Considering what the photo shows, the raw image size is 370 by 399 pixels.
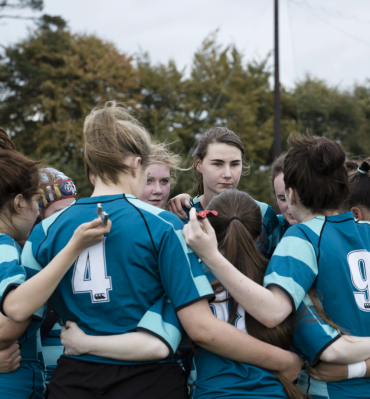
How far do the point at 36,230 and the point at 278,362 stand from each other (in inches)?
53.8

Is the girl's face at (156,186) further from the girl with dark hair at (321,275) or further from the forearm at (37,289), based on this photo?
the forearm at (37,289)

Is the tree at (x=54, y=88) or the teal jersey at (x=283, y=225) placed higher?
the tree at (x=54, y=88)

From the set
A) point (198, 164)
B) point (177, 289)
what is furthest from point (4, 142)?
point (198, 164)

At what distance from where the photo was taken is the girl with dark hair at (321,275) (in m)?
1.99

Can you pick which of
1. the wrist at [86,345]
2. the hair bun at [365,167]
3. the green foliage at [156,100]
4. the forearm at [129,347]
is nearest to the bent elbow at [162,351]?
the forearm at [129,347]

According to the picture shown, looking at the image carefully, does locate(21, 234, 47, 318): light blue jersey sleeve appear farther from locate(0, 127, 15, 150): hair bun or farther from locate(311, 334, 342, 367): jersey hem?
locate(311, 334, 342, 367): jersey hem

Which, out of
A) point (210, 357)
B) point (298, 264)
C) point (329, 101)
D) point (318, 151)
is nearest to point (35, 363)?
point (210, 357)

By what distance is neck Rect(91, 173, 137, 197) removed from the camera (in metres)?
2.11

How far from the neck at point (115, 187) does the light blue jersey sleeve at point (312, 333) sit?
1.07m

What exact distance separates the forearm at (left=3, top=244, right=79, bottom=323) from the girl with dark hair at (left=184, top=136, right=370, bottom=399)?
57 cm

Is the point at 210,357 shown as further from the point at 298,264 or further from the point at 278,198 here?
the point at 278,198

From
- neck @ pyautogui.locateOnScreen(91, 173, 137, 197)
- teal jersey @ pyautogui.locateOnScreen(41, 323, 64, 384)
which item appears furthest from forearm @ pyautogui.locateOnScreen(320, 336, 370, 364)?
teal jersey @ pyautogui.locateOnScreen(41, 323, 64, 384)

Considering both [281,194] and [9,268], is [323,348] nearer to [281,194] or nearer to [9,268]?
[9,268]

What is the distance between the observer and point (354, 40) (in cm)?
1111
